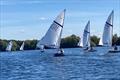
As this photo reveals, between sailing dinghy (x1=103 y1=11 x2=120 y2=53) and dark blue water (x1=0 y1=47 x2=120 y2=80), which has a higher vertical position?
sailing dinghy (x1=103 y1=11 x2=120 y2=53)

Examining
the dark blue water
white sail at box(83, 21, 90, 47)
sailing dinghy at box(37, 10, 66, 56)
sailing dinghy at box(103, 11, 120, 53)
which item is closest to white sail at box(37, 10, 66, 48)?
sailing dinghy at box(37, 10, 66, 56)

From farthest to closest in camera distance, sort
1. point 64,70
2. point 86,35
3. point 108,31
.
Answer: point 86,35, point 108,31, point 64,70

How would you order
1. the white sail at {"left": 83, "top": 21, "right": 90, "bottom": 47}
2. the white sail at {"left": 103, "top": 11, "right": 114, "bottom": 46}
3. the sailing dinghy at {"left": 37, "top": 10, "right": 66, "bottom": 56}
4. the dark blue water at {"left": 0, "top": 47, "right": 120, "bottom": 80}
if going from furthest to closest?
the white sail at {"left": 83, "top": 21, "right": 90, "bottom": 47} < the white sail at {"left": 103, "top": 11, "right": 114, "bottom": 46} < the sailing dinghy at {"left": 37, "top": 10, "right": 66, "bottom": 56} < the dark blue water at {"left": 0, "top": 47, "right": 120, "bottom": 80}

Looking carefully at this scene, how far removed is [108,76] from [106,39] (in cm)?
6880

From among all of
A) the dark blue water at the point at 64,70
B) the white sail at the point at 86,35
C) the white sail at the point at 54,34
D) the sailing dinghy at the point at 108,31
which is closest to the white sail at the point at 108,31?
the sailing dinghy at the point at 108,31

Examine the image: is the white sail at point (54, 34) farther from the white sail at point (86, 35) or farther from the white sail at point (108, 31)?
the white sail at point (86, 35)

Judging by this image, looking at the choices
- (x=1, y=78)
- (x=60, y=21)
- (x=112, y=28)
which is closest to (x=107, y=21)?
(x=112, y=28)

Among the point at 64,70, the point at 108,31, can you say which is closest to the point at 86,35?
the point at 108,31

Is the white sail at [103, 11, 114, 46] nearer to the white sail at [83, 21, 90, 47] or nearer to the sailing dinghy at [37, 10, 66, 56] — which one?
the white sail at [83, 21, 90, 47]

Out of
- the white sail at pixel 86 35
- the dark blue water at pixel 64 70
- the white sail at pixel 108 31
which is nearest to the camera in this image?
the dark blue water at pixel 64 70

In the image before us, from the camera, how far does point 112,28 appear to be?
115 meters

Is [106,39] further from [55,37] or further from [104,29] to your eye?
[55,37]

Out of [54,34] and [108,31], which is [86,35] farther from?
[54,34]

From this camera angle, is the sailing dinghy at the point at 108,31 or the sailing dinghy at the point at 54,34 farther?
the sailing dinghy at the point at 108,31
